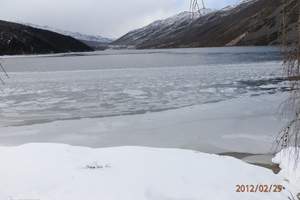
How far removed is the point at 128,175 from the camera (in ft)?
26.4

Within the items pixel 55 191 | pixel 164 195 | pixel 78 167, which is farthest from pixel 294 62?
pixel 78 167

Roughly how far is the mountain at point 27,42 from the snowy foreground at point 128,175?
409 ft

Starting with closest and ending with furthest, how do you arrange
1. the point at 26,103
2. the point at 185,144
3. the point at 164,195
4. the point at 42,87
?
the point at 164,195 < the point at 185,144 < the point at 26,103 < the point at 42,87

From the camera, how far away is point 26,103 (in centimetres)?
2095

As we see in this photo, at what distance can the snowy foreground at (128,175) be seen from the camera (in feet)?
23.3

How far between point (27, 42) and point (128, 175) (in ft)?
444

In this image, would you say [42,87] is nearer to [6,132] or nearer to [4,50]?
[6,132]

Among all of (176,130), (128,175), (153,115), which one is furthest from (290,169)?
(153,115)

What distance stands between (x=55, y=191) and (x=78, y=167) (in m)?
1.62

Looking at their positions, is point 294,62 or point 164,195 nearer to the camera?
point 294,62

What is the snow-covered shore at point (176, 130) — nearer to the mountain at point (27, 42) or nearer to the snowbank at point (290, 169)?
the snowbank at point (290, 169)
